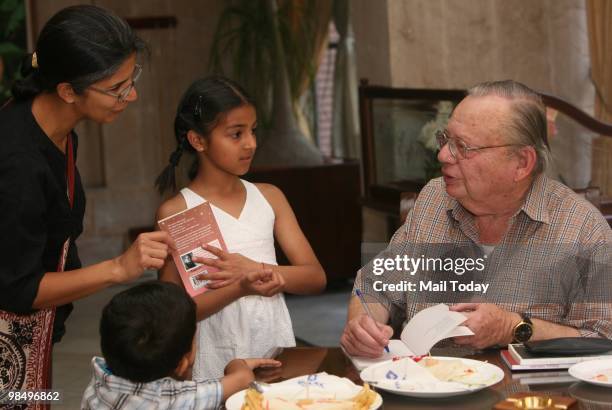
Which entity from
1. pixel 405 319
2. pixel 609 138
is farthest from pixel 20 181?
pixel 609 138

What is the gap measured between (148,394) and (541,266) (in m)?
1.29

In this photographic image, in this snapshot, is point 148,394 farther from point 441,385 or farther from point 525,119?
point 525,119

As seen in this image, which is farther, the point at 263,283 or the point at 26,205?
the point at 263,283

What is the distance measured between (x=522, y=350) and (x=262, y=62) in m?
6.43

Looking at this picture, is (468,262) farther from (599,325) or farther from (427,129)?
(427,129)

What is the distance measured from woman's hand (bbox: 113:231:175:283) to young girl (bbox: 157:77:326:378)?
52cm

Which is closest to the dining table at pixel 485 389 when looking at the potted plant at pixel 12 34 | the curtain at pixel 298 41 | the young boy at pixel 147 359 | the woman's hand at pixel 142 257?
the young boy at pixel 147 359

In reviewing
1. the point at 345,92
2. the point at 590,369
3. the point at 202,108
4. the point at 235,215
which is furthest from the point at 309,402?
the point at 345,92

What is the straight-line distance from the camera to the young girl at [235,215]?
3586 millimetres

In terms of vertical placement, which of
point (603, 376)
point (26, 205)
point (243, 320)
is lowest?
point (243, 320)

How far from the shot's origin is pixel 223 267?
331 centimetres

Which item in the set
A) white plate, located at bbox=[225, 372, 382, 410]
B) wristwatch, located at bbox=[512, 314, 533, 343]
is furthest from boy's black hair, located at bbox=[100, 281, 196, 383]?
wristwatch, located at bbox=[512, 314, 533, 343]

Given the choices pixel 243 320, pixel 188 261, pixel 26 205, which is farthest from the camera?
pixel 243 320

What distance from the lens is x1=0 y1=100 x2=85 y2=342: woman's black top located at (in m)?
2.80
